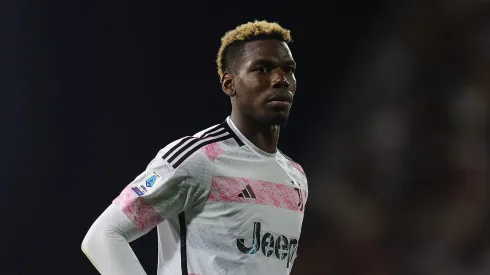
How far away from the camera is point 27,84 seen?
2596 millimetres

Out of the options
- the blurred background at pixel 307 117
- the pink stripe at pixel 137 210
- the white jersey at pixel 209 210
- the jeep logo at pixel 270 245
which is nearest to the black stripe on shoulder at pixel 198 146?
the white jersey at pixel 209 210

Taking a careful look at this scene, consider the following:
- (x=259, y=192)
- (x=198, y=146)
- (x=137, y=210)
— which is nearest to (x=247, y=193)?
(x=259, y=192)

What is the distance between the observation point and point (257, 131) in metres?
1.70

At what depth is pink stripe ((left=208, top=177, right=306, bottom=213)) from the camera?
1525mm

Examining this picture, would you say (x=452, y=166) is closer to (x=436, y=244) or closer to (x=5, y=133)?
(x=436, y=244)

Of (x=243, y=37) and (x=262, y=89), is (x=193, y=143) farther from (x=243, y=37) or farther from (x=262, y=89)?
(x=243, y=37)

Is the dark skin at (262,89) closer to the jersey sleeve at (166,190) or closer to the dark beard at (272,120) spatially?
the dark beard at (272,120)

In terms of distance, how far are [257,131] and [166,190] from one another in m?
0.33

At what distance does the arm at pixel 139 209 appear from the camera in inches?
57.6

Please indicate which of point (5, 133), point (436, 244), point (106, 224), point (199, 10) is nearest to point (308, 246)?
point (436, 244)

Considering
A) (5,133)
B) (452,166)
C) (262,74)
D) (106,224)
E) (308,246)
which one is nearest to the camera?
(106,224)

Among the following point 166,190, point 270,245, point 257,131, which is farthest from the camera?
point 257,131

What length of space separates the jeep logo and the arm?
16 centimetres

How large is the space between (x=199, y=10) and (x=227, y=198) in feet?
5.29
